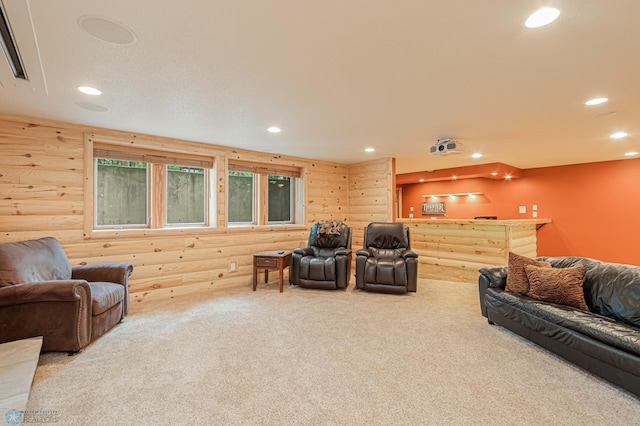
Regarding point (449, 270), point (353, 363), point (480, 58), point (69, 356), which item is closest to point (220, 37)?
point (480, 58)

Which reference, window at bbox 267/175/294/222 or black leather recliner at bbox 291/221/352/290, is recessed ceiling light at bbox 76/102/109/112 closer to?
window at bbox 267/175/294/222

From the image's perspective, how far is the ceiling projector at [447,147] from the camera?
3725 millimetres

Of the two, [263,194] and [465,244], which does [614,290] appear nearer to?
[465,244]

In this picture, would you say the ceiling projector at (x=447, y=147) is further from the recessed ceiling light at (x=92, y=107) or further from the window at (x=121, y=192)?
the window at (x=121, y=192)

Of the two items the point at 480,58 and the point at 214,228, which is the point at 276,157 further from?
the point at 480,58

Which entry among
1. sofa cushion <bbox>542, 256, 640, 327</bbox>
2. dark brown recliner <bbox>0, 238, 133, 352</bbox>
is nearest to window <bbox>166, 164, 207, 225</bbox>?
dark brown recliner <bbox>0, 238, 133, 352</bbox>

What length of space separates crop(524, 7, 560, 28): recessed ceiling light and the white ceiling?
0.03 m

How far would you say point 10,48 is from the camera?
1724 mm

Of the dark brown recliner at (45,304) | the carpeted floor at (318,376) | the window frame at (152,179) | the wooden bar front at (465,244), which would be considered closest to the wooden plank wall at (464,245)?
the wooden bar front at (465,244)

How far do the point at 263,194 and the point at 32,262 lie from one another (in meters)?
Answer: 3.13

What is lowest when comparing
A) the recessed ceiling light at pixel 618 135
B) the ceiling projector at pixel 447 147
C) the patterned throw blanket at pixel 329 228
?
the patterned throw blanket at pixel 329 228

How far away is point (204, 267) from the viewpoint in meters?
4.29

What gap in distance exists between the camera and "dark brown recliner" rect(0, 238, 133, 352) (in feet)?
7.50

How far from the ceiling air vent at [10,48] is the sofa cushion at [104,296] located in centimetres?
184
